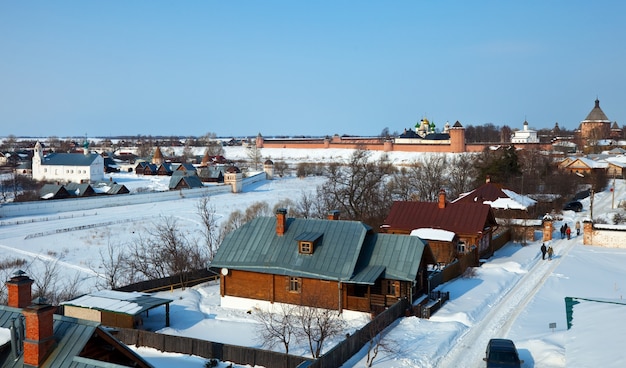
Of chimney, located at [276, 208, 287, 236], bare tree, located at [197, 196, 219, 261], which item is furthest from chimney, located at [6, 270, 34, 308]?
bare tree, located at [197, 196, 219, 261]

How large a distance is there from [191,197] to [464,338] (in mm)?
47417

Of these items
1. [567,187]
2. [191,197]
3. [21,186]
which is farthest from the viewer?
[21,186]

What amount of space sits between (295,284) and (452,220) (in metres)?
11.5

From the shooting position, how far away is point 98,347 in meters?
10.2

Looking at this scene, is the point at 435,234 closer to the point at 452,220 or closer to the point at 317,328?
the point at 452,220

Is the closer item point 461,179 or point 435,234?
point 435,234

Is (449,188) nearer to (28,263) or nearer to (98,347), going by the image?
(28,263)

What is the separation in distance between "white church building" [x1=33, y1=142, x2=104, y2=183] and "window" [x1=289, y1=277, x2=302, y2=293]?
6205 cm

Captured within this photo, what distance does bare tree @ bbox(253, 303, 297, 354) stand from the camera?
15.9 metres

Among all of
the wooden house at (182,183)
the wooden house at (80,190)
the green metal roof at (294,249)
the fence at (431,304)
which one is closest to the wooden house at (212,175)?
the wooden house at (182,183)

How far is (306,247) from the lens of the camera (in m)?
20.0

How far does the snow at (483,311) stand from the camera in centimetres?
1277

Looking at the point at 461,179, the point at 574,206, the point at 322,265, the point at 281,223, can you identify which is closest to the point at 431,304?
the point at 322,265

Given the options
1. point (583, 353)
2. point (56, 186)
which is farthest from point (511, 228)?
point (56, 186)
